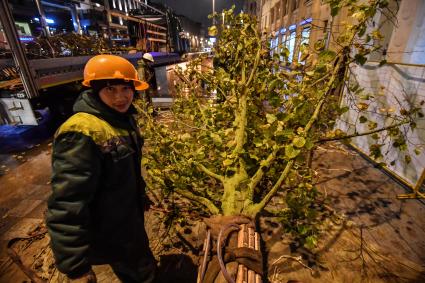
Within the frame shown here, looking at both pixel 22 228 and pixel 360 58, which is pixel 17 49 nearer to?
pixel 22 228

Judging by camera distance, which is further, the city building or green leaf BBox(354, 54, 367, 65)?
the city building

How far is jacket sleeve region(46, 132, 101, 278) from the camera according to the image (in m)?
1.52

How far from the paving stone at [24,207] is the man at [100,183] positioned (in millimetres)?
3066

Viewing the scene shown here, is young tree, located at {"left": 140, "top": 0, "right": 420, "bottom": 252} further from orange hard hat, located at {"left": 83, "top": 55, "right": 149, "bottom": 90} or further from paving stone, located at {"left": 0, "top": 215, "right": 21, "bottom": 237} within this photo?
paving stone, located at {"left": 0, "top": 215, "right": 21, "bottom": 237}

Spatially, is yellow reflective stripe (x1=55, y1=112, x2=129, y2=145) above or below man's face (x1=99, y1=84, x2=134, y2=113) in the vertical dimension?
below

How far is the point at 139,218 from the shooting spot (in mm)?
2244

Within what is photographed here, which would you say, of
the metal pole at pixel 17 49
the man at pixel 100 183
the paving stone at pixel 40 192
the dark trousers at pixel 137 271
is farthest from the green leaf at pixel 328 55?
the paving stone at pixel 40 192

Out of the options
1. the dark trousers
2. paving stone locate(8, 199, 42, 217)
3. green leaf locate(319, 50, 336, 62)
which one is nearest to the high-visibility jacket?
the dark trousers

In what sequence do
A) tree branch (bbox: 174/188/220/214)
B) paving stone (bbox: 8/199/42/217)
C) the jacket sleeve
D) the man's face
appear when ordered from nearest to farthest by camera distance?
the jacket sleeve, the man's face, tree branch (bbox: 174/188/220/214), paving stone (bbox: 8/199/42/217)

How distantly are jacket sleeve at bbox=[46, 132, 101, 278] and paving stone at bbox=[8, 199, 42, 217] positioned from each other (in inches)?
137

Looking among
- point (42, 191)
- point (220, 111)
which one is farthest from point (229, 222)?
point (42, 191)

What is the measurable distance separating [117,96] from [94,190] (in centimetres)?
79

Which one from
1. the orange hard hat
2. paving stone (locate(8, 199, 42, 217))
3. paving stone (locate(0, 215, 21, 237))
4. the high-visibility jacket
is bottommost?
paving stone (locate(0, 215, 21, 237))

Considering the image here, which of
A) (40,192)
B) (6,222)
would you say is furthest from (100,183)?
(40,192)
